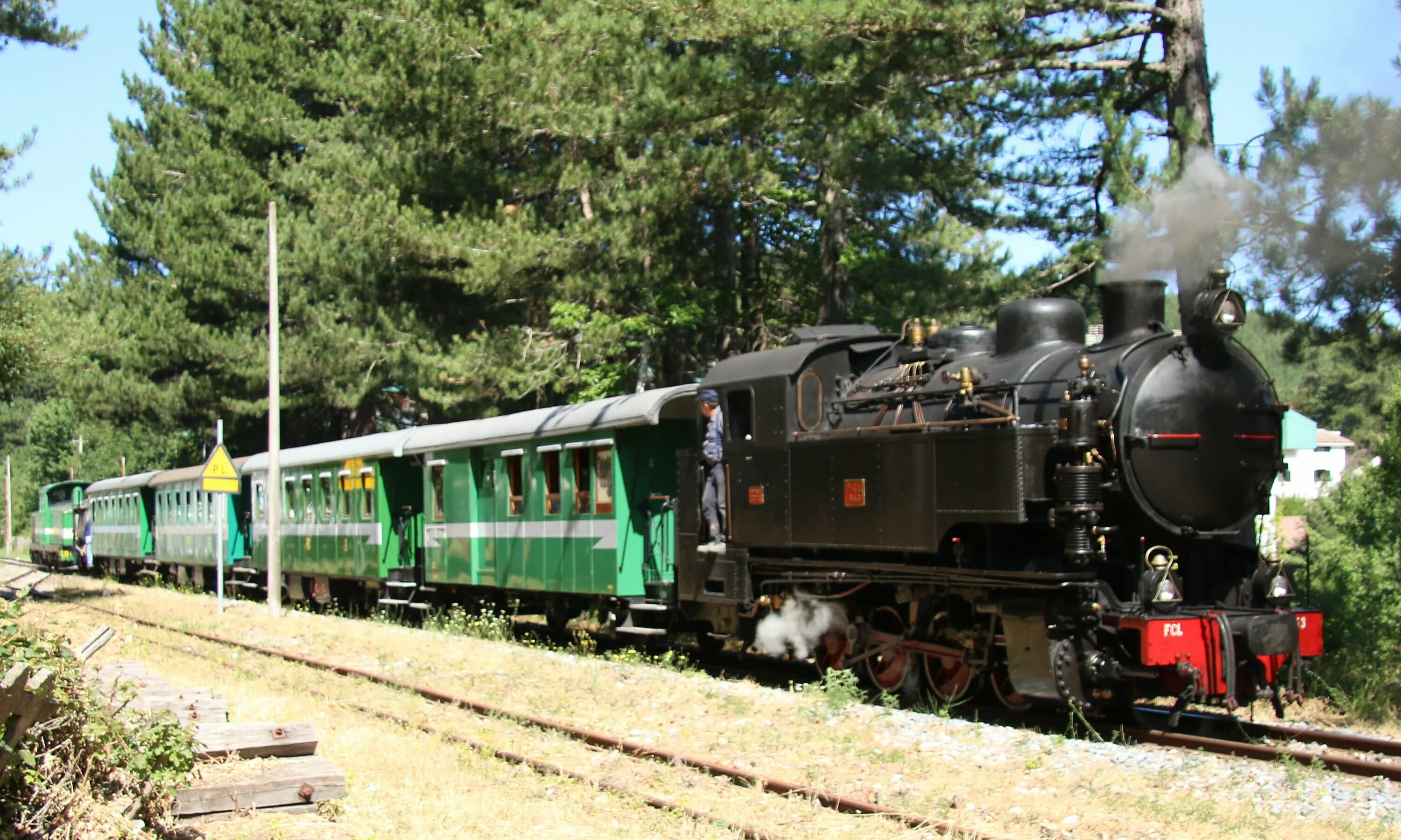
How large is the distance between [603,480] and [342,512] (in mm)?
7813

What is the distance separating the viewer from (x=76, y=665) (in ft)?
18.2

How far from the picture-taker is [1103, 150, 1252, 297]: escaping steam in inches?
372

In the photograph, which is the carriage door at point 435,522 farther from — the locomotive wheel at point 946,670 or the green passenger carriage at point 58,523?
the green passenger carriage at point 58,523

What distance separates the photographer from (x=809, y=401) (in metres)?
10.5

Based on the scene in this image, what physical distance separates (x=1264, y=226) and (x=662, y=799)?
719 cm

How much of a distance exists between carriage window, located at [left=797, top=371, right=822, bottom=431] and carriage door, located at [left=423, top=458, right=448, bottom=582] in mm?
7554

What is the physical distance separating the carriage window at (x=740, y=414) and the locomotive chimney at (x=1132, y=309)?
126 inches

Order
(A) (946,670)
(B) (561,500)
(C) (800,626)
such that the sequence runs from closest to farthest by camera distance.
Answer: (A) (946,670) → (C) (800,626) → (B) (561,500)

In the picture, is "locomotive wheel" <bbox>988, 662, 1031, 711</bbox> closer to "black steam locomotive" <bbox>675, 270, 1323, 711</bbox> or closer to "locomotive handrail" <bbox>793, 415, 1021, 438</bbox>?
"black steam locomotive" <bbox>675, 270, 1323, 711</bbox>

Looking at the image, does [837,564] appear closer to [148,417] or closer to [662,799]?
[662,799]

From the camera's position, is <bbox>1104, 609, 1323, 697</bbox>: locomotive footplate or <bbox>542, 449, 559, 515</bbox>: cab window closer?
<bbox>1104, 609, 1323, 697</bbox>: locomotive footplate

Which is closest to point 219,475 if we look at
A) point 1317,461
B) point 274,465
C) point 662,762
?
point 274,465

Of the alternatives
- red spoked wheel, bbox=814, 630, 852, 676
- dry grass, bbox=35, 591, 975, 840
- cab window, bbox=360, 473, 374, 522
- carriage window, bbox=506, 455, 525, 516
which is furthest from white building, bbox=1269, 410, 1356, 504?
dry grass, bbox=35, 591, 975, 840

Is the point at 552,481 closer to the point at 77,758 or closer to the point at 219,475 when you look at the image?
the point at 219,475
